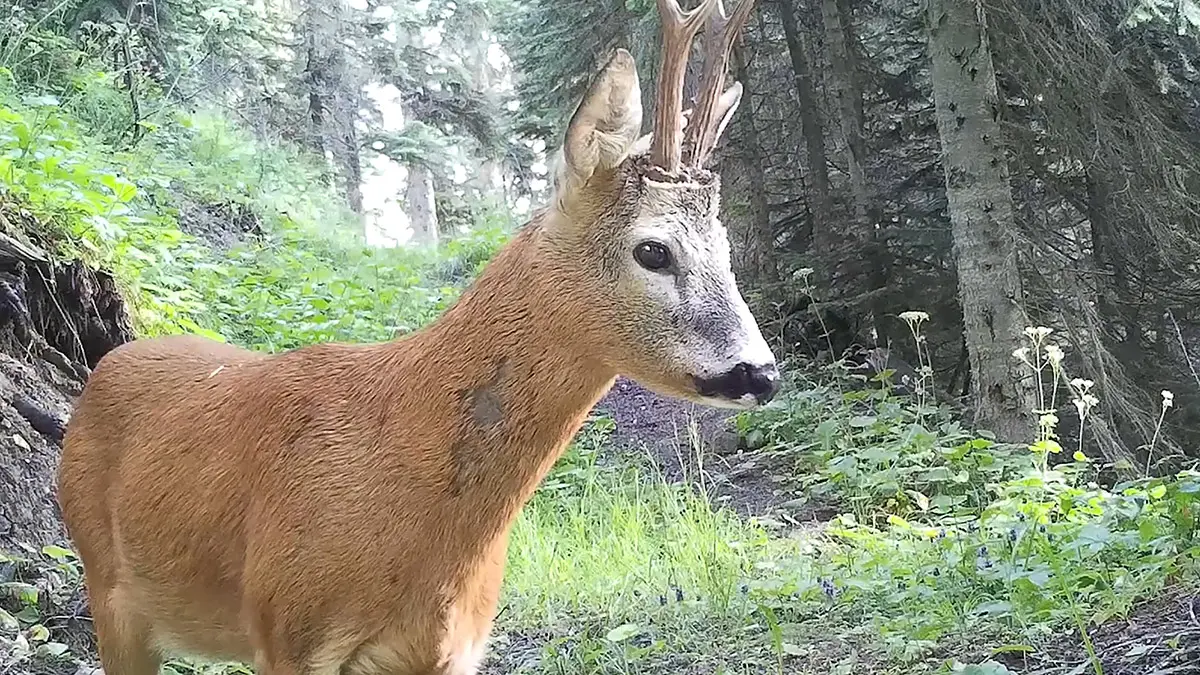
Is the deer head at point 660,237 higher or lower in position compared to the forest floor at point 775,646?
higher

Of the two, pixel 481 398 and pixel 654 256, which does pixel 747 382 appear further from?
pixel 481 398

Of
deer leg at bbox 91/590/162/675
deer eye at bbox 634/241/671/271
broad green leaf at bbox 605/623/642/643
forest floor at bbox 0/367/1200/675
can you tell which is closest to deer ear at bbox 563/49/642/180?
deer eye at bbox 634/241/671/271

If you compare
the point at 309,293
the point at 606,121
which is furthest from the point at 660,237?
the point at 309,293

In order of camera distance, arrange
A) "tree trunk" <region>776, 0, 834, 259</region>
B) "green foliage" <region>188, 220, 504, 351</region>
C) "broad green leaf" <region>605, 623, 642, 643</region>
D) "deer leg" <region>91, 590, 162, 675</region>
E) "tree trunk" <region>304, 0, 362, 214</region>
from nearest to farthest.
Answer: "deer leg" <region>91, 590, 162, 675</region> → "broad green leaf" <region>605, 623, 642, 643</region> → "green foliage" <region>188, 220, 504, 351</region> → "tree trunk" <region>776, 0, 834, 259</region> → "tree trunk" <region>304, 0, 362, 214</region>

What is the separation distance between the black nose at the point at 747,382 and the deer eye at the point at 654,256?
14.3 inches

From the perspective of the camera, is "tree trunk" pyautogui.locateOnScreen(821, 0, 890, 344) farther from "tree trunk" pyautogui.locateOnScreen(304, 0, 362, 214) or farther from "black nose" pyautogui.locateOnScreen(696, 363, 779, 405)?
"tree trunk" pyautogui.locateOnScreen(304, 0, 362, 214)

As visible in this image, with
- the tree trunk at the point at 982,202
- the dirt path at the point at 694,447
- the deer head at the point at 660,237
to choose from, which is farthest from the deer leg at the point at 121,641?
the tree trunk at the point at 982,202

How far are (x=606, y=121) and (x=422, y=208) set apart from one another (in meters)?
25.8

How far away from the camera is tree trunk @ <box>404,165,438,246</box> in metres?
28.6

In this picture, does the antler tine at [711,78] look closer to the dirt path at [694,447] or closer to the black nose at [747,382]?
the black nose at [747,382]

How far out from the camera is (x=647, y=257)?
350cm

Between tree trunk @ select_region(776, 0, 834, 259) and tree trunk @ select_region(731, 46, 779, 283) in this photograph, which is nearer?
tree trunk @ select_region(776, 0, 834, 259)

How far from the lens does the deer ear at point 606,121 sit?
11.0 ft

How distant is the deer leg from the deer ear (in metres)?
2.18
